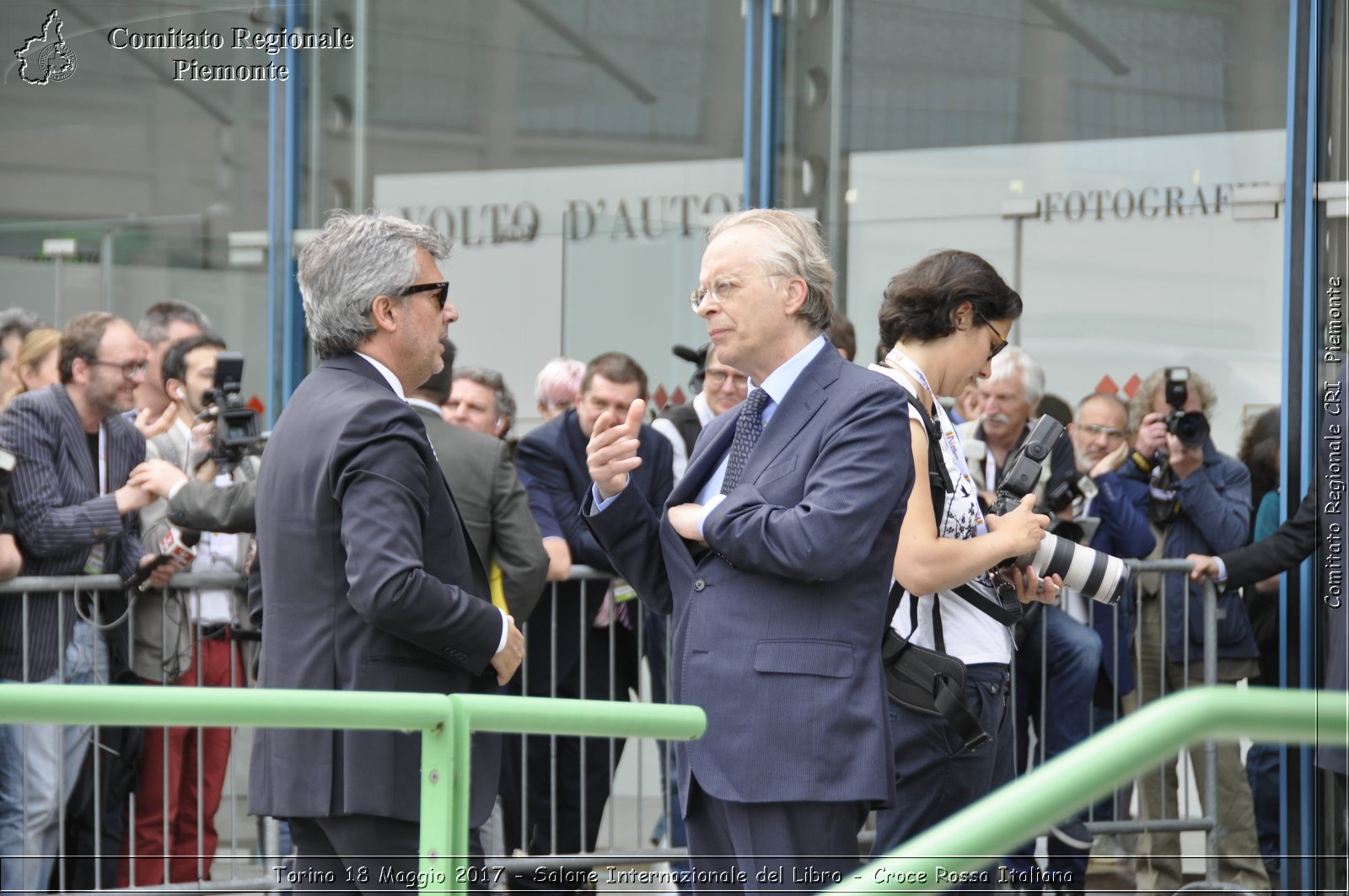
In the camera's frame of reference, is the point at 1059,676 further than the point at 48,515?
Yes

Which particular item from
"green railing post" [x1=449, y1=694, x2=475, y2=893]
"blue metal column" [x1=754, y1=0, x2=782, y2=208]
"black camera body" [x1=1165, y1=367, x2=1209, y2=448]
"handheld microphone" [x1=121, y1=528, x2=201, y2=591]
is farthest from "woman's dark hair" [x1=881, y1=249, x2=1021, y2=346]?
"blue metal column" [x1=754, y1=0, x2=782, y2=208]

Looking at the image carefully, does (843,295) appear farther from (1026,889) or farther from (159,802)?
(159,802)

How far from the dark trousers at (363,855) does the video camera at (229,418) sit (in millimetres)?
2277

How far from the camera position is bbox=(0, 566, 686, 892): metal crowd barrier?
511cm

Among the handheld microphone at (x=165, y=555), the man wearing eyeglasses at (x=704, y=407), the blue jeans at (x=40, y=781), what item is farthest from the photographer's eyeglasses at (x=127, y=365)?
the man wearing eyeglasses at (x=704, y=407)

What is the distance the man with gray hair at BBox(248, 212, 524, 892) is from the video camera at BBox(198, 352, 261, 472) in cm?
208

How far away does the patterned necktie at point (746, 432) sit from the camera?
3.08 m

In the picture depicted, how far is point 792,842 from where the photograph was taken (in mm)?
2859

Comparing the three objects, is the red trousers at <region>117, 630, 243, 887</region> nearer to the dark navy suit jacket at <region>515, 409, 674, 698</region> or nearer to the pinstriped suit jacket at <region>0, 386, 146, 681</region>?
the pinstriped suit jacket at <region>0, 386, 146, 681</region>

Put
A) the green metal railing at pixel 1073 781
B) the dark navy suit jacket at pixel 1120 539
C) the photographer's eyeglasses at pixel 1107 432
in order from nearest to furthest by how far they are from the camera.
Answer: the green metal railing at pixel 1073 781 → the dark navy suit jacket at pixel 1120 539 → the photographer's eyeglasses at pixel 1107 432

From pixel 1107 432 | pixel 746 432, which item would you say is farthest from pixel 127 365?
pixel 1107 432

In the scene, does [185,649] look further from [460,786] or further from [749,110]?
[749,110]

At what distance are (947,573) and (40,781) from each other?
3292 mm

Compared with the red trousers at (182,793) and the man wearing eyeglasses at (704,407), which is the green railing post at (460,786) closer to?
the red trousers at (182,793)
